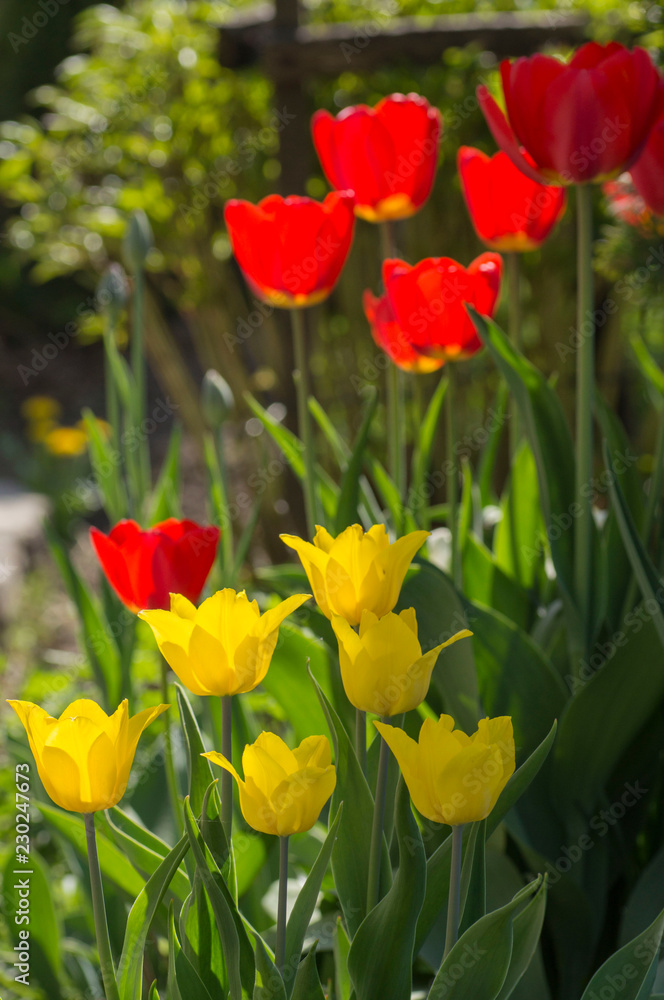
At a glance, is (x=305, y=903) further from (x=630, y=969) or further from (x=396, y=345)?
(x=396, y=345)

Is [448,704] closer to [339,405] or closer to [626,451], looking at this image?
[626,451]

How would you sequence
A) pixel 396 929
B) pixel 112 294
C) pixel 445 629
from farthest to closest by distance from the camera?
pixel 112 294 < pixel 445 629 < pixel 396 929

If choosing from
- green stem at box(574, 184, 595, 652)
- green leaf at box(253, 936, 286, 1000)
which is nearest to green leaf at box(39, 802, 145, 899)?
green leaf at box(253, 936, 286, 1000)

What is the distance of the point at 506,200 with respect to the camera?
94 centimetres

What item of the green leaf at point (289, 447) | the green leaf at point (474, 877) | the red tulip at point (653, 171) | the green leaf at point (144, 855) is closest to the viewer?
the green leaf at point (474, 877)

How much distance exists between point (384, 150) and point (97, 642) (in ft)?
2.16

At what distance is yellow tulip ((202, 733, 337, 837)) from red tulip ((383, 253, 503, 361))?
0.46 meters

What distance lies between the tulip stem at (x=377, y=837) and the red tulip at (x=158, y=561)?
0.65 ft

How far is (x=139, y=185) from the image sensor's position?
2209mm

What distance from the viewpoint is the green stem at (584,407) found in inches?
30.0

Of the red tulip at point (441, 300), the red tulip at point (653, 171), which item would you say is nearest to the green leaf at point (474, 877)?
the red tulip at point (441, 300)

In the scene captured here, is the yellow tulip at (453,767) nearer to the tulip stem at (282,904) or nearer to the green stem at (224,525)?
the tulip stem at (282,904)

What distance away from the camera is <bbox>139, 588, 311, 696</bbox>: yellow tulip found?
518 millimetres

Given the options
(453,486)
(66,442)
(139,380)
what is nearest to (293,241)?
(453,486)
